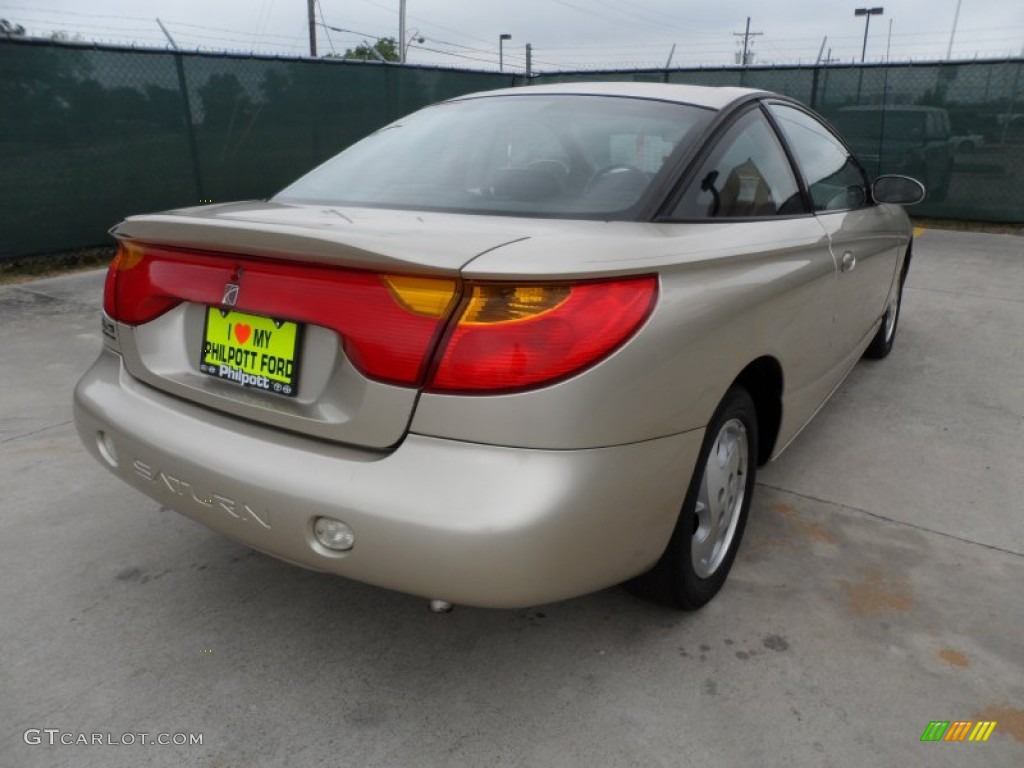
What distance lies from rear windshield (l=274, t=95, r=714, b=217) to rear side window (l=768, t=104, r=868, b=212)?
0.67 meters

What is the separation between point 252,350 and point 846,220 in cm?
239

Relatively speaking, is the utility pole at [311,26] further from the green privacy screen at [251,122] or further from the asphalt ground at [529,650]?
the asphalt ground at [529,650]

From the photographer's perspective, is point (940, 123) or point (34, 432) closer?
point (34, 432)

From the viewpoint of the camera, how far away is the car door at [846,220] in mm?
2973

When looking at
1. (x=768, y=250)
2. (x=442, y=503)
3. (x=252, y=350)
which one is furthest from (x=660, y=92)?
(x=442, y=503)

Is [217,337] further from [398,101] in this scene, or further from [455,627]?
[398,101]

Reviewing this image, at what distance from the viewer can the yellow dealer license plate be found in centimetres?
182

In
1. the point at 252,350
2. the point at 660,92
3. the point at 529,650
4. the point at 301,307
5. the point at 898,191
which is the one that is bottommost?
the point at 529,650

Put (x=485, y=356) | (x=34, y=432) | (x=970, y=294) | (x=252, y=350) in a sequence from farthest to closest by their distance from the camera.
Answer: (x=970, y=294), (x=34, y=432), (x=252, y=350), (x=485, y=356)

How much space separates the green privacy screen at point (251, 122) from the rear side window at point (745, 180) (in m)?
6.94

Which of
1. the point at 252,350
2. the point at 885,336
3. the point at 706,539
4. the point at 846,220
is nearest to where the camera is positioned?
the point at 252,350

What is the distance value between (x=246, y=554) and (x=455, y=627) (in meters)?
0.82

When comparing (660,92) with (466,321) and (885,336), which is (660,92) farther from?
(885,336)

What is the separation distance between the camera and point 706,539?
231cm
